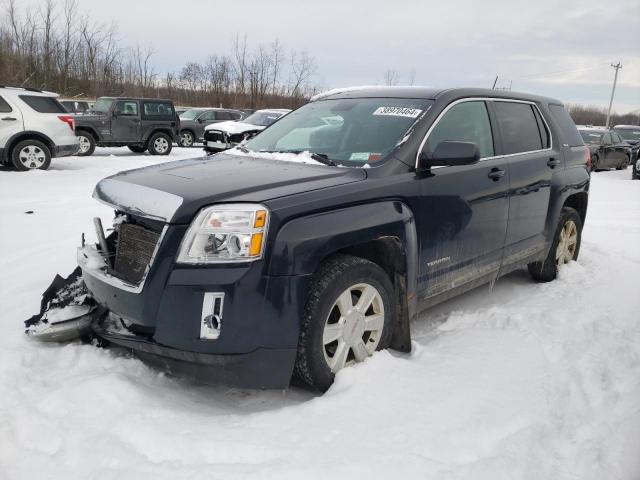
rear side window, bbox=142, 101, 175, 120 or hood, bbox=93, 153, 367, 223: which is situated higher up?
rear side window, bbox=142, 101, 175, 120

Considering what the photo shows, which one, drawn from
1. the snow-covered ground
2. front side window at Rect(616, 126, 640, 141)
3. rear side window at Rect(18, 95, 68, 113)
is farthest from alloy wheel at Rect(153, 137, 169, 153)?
front side window at Rect(616, 126, 640, 141)

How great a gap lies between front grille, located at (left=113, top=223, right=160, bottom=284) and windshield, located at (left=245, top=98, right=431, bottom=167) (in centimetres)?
128

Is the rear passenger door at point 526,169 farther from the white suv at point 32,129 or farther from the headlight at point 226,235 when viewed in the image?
the white suv at point 32,129

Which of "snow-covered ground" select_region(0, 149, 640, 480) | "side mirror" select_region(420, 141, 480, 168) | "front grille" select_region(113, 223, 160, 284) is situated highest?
"side mirror" select_region(420, 141, 480, 168)

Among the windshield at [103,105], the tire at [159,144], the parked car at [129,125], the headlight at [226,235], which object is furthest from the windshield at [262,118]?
the headlight at [226,235]

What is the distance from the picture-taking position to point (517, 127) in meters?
4.54

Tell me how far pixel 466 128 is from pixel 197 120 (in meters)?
19.0

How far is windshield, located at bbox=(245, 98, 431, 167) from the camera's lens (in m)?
3.53

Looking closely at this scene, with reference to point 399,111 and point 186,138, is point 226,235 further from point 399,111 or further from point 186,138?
point 186,138

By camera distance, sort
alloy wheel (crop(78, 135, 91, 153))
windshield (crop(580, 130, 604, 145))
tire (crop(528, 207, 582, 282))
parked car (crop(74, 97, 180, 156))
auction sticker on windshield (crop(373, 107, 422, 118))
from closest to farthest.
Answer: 1. auction sticker on windshield (crop(373, 107, 422, 118))
2. tire (crop(528, 207, 582, 282))
3. alloy wheel (crop(78, 135, 91, 153))
4. parked car (crop(74, 97, 180, 156))
5. windshield (crop(580, 130, 604, 145))

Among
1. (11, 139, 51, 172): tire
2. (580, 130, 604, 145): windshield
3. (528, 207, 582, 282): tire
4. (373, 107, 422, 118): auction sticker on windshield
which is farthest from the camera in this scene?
(580, 130, 604, 145): windshield

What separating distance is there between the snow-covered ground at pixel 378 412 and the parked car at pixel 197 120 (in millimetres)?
17929

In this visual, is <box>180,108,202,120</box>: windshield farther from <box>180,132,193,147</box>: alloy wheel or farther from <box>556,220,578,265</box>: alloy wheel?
<box>556,220,578,265</box>: alloy wheel

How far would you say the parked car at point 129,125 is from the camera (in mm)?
15695
